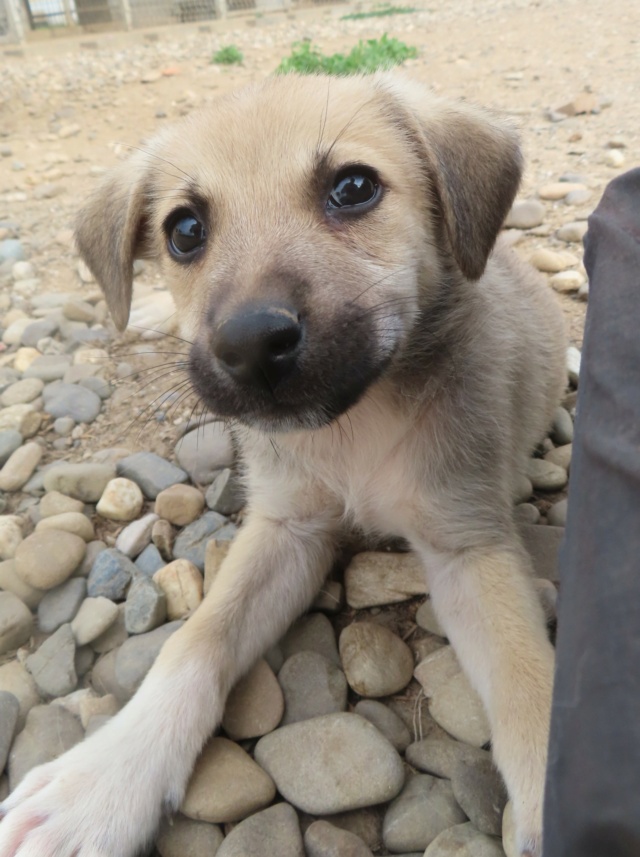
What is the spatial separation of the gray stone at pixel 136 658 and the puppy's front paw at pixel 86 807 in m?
0.33

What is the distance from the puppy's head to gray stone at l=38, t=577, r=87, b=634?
3.31 ft

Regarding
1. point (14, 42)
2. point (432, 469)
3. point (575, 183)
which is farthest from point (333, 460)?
point (14, 42)

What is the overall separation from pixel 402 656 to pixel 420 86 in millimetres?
2168

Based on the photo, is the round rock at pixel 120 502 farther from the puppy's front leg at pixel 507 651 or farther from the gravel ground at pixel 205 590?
the puppy's front leg at pixel 507 651

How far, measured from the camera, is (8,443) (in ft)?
11.0

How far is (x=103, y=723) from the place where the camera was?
2189mm

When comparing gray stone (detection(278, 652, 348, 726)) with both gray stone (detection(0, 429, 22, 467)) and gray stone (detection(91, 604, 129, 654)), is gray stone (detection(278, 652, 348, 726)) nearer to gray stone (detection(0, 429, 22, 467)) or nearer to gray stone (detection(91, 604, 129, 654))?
gray stone (detection(91, 604, 129, 654))

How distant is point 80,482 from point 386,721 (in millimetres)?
1656

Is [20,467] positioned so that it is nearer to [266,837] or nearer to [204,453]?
[204,453]

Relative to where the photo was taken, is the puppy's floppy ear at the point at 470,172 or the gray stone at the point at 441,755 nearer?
the gray stone at the point at 441,755

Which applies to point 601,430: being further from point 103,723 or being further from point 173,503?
point 173,503

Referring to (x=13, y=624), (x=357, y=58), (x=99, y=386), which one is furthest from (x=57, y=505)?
(x=357, y=58)

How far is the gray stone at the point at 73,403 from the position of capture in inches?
142

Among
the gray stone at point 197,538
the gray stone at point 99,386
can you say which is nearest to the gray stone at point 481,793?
the gray stone at point 197,538
